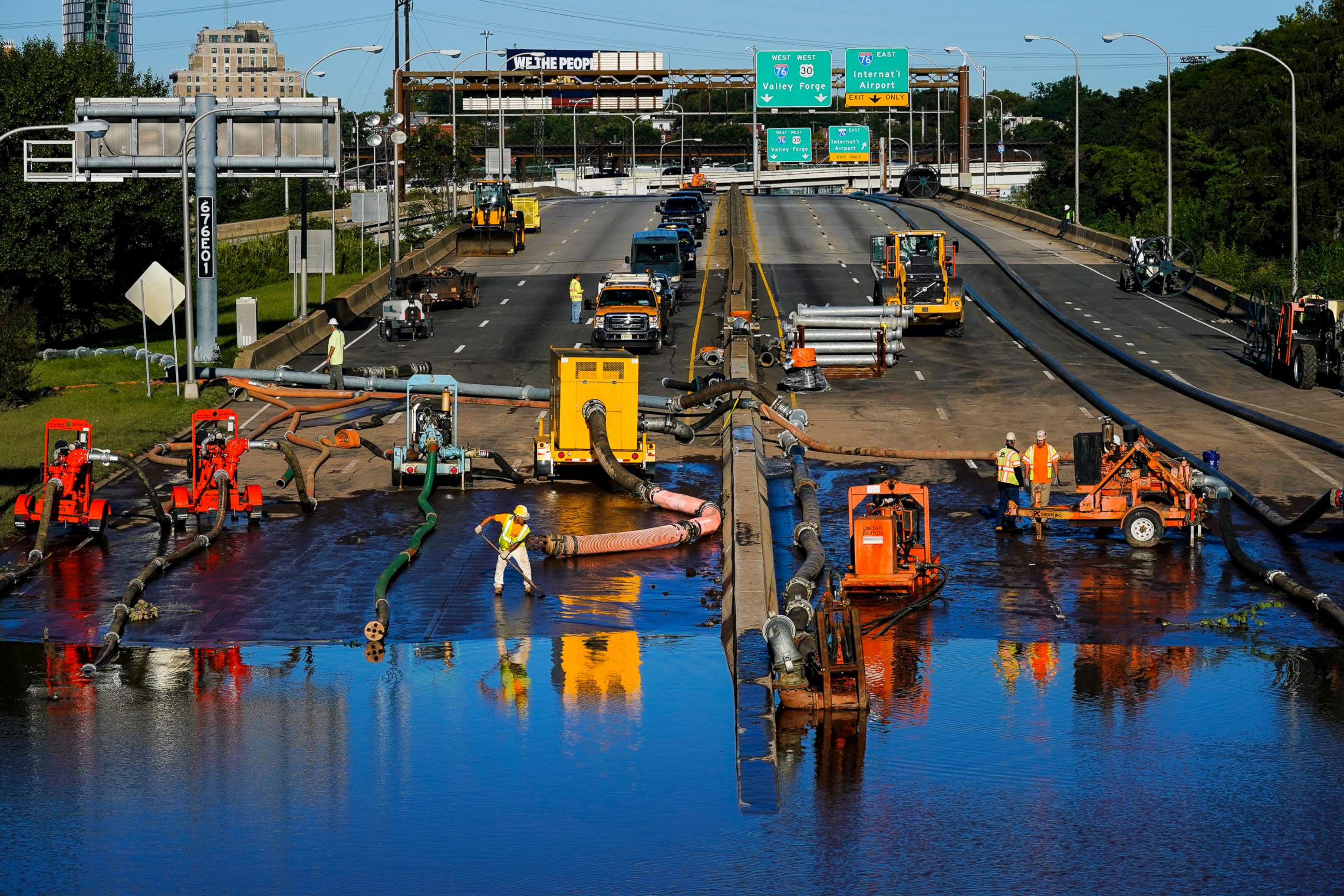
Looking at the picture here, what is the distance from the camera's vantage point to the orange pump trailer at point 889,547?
22.7 meters

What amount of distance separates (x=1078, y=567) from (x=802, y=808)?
11461 mm

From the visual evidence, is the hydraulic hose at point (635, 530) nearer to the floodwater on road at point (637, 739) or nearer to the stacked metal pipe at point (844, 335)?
the floodwater on road at point (637, 739)

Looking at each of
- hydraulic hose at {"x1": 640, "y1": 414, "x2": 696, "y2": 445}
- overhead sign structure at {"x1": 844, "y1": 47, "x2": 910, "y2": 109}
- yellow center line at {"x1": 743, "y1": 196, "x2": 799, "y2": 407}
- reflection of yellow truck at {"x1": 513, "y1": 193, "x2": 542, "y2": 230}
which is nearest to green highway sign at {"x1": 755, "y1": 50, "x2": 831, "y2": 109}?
overhead sign structure at {"x1": 844, "y1": 47, "x2": 910, "y2": 109}

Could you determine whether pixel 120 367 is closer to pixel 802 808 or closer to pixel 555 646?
pixel 555 646

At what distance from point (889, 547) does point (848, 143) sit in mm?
108820

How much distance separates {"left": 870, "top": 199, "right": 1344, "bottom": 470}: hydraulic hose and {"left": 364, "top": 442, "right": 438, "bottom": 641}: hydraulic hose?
18438 mm

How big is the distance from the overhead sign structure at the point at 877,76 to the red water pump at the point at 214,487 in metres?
87.5

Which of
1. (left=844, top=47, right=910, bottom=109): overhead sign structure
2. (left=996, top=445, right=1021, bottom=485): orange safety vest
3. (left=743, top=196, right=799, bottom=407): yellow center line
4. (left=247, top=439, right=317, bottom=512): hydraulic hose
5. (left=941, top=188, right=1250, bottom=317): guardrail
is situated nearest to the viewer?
(left=996, top=445, right=1021, bottom=485): orange safety vest

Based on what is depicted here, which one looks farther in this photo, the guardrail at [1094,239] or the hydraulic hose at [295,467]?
the guardrail at [1094,239]

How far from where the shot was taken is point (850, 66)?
362 ft

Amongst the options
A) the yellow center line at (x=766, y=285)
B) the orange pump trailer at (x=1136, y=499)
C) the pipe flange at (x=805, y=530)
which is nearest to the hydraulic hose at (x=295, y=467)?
the pipe flange at (x=805, y=530)

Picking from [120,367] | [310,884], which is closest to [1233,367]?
[120,367]

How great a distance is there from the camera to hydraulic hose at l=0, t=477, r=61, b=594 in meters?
23.6

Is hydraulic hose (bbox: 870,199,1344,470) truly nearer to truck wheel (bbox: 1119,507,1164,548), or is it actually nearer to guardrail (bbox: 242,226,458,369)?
truck wheel (bbox: 1119,507,1164,548)
